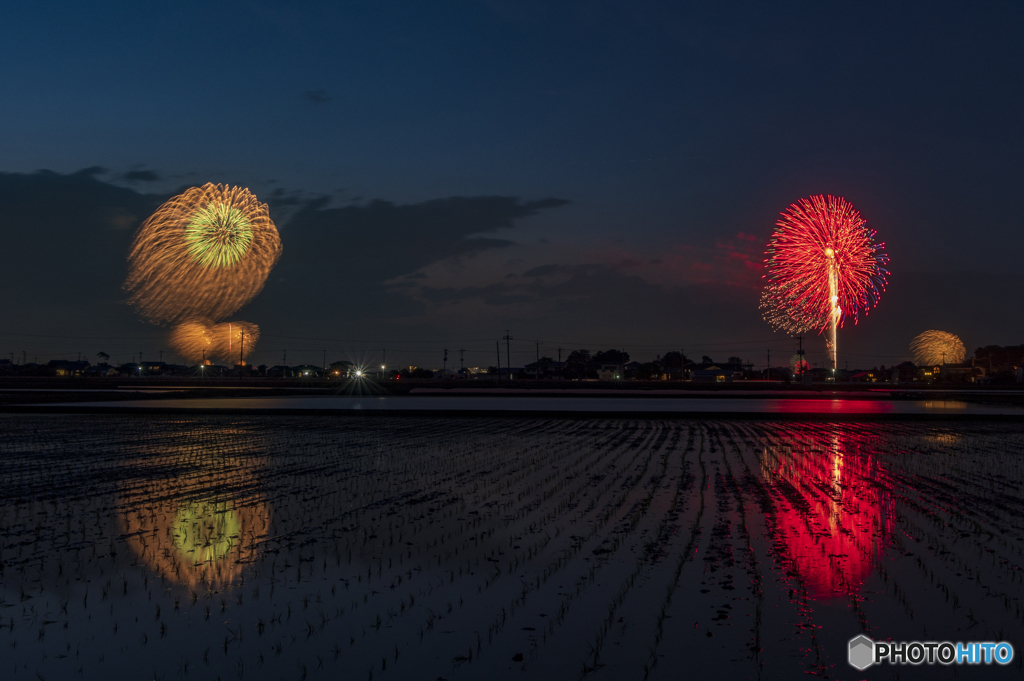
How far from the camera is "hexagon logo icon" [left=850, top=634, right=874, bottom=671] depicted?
22.8 feet

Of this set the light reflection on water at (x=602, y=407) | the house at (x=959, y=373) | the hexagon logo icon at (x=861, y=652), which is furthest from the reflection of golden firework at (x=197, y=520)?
the house at (x=959, y=373)

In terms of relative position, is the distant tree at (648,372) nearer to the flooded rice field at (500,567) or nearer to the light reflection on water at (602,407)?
the light reflection on water at (602,407)

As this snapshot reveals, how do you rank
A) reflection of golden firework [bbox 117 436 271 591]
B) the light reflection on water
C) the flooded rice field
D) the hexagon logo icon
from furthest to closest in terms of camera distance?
the light reflection on water → reflection of golden firework [bbox 117 436 271 591] → the flooded rice field → the hexagon logo icon

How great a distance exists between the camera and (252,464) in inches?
862

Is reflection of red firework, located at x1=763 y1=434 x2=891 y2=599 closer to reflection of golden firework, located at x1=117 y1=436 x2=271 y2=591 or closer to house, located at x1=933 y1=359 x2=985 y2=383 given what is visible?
reflection of golden firework, located at x1=117 y1=436 x2=271 y2=591

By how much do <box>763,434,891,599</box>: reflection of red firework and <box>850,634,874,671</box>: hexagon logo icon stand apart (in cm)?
132

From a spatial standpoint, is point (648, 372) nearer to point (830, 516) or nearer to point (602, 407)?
point (602, 407)

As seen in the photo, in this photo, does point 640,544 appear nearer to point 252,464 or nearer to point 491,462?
point 491,462

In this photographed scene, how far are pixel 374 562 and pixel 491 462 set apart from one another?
11661mm

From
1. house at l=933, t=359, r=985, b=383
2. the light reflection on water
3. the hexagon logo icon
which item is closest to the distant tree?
house at l=933, t=359, r=985, b=383

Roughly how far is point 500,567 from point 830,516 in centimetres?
701

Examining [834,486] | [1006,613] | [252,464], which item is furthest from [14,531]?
[834,486]

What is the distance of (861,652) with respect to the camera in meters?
7.18

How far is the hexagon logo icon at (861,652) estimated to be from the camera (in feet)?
22.8
